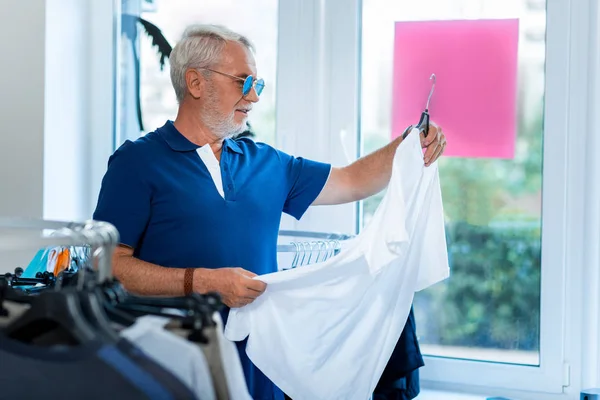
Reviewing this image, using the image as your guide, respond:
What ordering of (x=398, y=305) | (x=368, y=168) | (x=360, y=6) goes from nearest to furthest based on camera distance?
(x=398, y=305) → (x=368, y=168) → (x=360, y=6)

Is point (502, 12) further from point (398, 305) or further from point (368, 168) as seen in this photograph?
point (398, 305)

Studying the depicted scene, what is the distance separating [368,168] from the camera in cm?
218

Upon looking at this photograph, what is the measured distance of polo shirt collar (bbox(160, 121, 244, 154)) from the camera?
2.02 meters

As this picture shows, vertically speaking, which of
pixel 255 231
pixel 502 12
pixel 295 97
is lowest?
pixel 255 231

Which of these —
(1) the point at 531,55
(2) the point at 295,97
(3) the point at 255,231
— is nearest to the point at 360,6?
(2) the point at 295,97

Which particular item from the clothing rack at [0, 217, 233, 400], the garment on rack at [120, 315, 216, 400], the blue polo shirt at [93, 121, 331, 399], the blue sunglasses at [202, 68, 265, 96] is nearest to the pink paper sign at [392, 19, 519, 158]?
the blue sunglasses at [202, 68, 265, 96]

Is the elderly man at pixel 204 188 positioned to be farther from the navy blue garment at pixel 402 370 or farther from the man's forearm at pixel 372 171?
the navy blue garment at pixel 402 370

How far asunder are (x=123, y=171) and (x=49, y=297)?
76 cm

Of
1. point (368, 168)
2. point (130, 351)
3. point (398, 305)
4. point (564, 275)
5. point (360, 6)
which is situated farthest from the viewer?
point (360, 6)

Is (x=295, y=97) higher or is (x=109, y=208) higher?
(x=295, y=97)

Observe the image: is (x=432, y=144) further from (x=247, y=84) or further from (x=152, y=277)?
(x=152, y=277)

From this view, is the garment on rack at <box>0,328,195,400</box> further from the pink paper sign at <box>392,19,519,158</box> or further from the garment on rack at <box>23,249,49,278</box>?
the pink paper sign at <box>392,19,519,158</box>

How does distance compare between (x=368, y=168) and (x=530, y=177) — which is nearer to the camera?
(x=368, y=168)

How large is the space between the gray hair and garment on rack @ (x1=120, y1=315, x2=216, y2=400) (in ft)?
3.25
